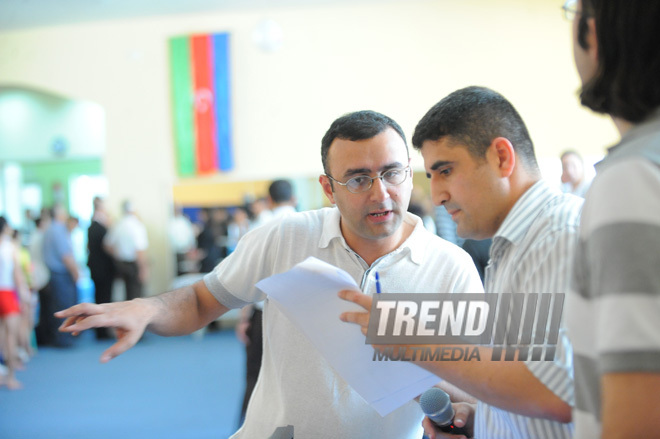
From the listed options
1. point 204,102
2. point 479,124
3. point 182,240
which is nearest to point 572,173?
point 479,124

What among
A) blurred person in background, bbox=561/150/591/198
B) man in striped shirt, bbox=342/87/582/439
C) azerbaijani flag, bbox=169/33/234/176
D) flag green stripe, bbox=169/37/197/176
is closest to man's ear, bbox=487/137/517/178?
man in striped shirt, bbox=342/87/582/439

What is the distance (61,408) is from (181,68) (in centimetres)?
520

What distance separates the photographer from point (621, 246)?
629 millimetres

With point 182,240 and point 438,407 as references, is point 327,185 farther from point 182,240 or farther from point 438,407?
point 182,240

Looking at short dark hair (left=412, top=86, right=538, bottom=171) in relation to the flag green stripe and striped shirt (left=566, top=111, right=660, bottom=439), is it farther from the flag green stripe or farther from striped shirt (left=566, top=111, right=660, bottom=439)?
the flag green stripe

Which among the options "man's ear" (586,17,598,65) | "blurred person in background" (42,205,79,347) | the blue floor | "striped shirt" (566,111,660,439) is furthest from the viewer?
"blurred person in background" (42,205,79,347)

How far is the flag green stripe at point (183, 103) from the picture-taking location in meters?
8.62

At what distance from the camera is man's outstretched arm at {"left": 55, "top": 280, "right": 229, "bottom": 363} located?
1.39 meters

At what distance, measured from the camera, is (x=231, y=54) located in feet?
28.1

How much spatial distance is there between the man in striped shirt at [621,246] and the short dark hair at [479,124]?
0.48 meters

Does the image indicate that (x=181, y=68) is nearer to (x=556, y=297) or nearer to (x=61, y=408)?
(x=61, y=408)

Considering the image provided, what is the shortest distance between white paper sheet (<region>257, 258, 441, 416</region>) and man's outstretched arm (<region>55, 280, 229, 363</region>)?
1.39 feet

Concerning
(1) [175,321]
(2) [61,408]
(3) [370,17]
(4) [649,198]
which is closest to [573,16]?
(4) [649,198]

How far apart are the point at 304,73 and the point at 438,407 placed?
7.50 meters
